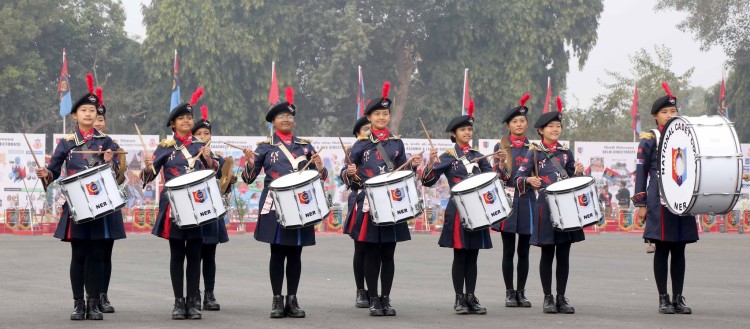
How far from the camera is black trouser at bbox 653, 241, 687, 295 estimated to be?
12508 mm

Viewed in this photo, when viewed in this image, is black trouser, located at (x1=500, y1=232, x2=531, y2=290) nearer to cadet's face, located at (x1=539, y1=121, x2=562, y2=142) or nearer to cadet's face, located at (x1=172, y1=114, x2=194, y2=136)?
cadet's face, located at (x1=539, y1=121, x2=562, y2=142)

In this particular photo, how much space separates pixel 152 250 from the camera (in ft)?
82.1

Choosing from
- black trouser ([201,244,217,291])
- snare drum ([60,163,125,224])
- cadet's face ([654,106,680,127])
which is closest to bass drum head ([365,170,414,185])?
black trouser ([201,244,217,291])

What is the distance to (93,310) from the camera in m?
11.7

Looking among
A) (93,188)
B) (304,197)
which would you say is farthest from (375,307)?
(93,188)

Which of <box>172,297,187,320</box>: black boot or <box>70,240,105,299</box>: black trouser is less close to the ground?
<box>70,240,105,299</box>: black trouser

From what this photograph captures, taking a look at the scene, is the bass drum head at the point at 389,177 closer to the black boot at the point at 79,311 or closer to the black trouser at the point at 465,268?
the black trouser at the point at 465,268

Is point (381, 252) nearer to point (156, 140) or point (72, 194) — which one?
point (72, 194)

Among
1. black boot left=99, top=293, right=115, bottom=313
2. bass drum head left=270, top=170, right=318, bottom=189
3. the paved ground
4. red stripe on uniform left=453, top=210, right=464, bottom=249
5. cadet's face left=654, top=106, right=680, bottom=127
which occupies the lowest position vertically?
the paved ground

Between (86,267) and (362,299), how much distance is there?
110 inches

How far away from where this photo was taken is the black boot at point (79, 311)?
38.0ft

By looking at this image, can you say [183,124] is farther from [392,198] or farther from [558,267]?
[558,267]

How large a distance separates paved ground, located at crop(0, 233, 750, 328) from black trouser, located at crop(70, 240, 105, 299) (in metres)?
0.29

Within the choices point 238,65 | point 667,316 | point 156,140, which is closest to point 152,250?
point 156,140
